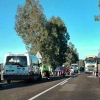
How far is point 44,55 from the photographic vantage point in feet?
199

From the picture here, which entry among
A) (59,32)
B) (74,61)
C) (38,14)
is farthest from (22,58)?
(74,61)

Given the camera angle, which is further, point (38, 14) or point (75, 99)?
point (38, 14)

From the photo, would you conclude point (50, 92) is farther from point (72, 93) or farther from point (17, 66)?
point (17, 66)

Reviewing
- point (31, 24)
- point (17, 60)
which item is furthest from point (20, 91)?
point (31, 24)

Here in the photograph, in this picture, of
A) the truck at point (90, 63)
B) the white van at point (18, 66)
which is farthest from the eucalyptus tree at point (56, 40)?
the white van at point (18, 66)

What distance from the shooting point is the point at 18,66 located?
25203 millimetres

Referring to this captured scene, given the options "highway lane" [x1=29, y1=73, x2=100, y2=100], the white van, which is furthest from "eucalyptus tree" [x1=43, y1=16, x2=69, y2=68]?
"highway lane" [x1=29, y1=73, x2=100, y2=100]

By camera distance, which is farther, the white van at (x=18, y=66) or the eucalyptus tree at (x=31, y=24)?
the eucalyptus tree at (x=31, y=24)

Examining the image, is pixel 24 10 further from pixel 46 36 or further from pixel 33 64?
pixel 33 64

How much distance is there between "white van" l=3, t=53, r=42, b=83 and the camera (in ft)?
82.3

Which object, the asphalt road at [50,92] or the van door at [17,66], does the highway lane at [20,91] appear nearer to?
the asphalt road at [50,92]

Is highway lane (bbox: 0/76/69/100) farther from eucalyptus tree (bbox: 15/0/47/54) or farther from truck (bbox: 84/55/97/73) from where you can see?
truck (bbox: 84/55/97/73)

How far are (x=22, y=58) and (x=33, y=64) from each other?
1565 millimetres

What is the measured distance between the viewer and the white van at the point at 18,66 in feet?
82.3
